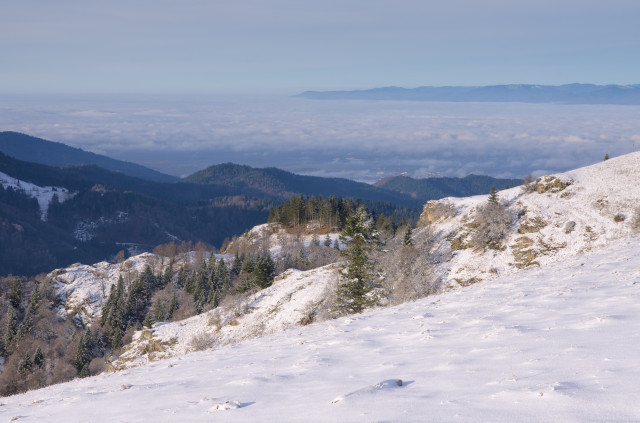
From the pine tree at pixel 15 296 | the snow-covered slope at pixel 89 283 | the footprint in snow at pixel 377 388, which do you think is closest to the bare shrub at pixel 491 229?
the footprint in snow at pixel 377 388

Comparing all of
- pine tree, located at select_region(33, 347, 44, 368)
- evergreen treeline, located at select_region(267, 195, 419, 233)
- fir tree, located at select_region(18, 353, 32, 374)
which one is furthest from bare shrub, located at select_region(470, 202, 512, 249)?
fir tree, located at select_region(18, 353, 32, 374)

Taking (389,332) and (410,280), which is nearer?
(389,332)

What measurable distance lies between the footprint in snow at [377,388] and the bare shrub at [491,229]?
49.3 m

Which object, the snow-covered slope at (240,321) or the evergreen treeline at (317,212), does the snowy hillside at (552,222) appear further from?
the evergreen treeline at (317,212)

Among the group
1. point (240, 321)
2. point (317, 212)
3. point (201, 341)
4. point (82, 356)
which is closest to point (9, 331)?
point (82, 356)

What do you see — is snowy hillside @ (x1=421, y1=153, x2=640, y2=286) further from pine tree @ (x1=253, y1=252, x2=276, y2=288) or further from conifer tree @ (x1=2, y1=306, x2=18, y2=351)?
conifer tree @ (x1=2, y1=306, x2=18, y2=351)

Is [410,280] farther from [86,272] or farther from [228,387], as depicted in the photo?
[86,272]

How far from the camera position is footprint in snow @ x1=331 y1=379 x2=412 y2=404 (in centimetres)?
859

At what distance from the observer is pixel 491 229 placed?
5562cm

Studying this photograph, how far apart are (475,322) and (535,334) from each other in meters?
3.36

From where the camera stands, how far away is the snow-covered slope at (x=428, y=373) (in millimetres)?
7434

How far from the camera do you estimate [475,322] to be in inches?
622

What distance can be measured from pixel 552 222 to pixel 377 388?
176ft

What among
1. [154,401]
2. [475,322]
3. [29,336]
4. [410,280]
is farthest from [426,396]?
[29,336]
